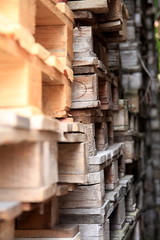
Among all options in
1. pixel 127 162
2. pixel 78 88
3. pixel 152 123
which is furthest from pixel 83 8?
pixel 152 123

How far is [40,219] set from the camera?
3.80 meters

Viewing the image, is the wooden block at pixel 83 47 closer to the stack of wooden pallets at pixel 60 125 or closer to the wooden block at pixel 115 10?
the stack of wooden pallets at pixel 60 125

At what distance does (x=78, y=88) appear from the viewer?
427cm

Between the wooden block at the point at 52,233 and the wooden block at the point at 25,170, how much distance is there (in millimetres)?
982

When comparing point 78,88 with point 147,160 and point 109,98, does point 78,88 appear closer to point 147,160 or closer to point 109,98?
point 109,98

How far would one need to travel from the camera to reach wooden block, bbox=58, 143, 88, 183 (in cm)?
342

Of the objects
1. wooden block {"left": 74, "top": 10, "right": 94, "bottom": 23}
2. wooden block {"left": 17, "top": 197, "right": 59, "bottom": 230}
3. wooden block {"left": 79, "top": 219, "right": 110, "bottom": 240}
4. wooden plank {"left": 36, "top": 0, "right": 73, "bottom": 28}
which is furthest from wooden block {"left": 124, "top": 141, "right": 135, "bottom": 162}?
wooden plank {"left": 36, "top": 0, "right": 73, "bottom": 28}

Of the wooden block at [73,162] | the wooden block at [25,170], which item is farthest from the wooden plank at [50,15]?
the wooden block at [25,170]

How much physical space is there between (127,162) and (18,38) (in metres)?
4.01

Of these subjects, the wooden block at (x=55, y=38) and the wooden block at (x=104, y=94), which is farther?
the wooden block at (x=104, y=94)

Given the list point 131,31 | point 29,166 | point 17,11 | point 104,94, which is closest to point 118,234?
point 104,94

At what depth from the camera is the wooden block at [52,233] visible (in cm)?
365

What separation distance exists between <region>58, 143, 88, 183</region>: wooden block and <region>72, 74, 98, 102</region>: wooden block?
2.84 feet

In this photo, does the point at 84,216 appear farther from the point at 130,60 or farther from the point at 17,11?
the point at 130,60
